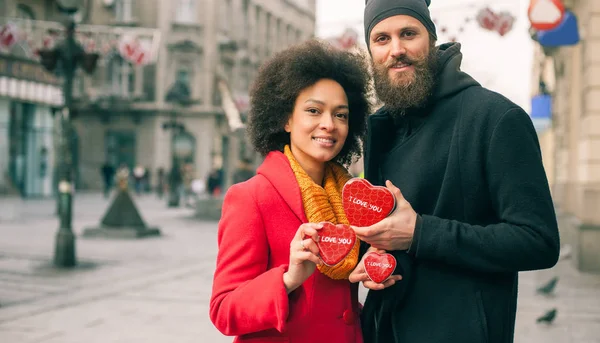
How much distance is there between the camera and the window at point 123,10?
38.9m

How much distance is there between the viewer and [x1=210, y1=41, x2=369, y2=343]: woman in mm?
2254

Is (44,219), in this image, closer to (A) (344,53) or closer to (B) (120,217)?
(B) (120,217)

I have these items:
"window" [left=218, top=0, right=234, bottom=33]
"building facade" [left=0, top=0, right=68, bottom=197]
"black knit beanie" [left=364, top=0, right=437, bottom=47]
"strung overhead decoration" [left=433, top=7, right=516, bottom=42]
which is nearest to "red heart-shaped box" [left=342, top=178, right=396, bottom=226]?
"black knit beanie" [left=364, top=0, right=437, bottom=47]

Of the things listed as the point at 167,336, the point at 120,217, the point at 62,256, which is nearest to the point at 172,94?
the point at 120,217

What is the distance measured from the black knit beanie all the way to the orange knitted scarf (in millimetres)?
546

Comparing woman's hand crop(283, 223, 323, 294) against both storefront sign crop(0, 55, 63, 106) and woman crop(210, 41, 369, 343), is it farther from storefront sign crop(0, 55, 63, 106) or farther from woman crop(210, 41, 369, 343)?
storefront sign crop(0, 55, 63, 106)

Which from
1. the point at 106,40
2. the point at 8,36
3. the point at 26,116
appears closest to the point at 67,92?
the point at 8,36

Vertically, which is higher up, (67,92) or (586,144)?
(67,92)

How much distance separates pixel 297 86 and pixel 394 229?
708mm

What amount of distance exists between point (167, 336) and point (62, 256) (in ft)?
15.8

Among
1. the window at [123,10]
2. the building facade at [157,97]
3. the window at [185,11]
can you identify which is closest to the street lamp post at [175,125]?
the building facade at [157,97]

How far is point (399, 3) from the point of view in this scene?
231cm

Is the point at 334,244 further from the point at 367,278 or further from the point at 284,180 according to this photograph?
the point at 284,180

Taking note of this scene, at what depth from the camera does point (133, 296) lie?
Result: 8.14m
